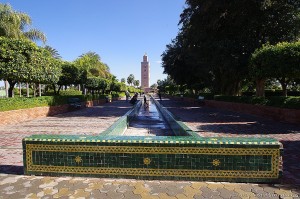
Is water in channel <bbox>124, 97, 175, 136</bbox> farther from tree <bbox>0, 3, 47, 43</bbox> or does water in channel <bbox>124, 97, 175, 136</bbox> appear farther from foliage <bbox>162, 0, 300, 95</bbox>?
tree <bbox>0, 3, 47, 43</bbox>

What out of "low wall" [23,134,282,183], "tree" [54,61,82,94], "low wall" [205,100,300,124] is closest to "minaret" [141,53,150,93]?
"tree" [54,61,82,94]

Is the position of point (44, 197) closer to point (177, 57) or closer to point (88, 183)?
point (88, 183)

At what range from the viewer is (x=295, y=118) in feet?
43.9

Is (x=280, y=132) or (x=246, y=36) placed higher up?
(x=246, y=36)

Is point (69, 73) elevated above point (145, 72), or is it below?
below

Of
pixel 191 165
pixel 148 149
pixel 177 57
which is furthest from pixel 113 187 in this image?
pixel 177 57

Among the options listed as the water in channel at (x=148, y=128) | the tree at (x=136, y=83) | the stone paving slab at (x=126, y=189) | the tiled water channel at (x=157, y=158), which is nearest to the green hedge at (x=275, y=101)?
the water in channel at (x=148, y=128)

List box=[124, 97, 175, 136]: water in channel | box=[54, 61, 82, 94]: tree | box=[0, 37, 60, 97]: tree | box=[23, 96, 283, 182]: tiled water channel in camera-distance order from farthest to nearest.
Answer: box=[54, 61, 82, 94]: tree < box=[0, 37, 60, 97]: tree < box=[124, 97, 175, 136]: water in channel < box=[23, 96, 283, 182]: tiled water channel

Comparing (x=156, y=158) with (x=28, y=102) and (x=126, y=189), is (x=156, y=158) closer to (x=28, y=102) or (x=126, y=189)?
(x=126, y=189)

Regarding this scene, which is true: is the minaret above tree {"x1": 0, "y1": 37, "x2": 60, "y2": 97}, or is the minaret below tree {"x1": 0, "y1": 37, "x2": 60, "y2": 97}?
above

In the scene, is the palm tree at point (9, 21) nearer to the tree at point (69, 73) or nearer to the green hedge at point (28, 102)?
the tree at point (69, 73)

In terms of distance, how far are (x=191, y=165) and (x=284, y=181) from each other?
5.67 feet

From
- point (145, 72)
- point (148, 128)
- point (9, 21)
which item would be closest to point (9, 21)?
point (9, 21)

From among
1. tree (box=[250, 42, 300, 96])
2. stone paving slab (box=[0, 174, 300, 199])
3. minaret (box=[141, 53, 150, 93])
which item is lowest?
stone paving slab (box=[0, 174, 300, 199])
